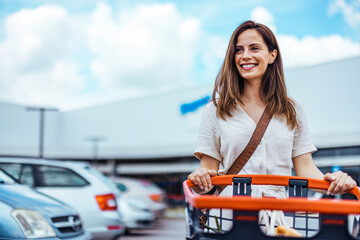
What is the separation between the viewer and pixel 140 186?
46.7 feet

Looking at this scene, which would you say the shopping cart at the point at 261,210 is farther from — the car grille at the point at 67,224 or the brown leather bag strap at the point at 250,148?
the car grille at the point at 67,224

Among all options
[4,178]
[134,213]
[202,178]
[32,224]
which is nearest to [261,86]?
[202,178]

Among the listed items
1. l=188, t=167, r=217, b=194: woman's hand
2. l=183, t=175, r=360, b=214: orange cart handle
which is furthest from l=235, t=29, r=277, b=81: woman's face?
l=183, t=175, r=360, b=214: orange cart handle

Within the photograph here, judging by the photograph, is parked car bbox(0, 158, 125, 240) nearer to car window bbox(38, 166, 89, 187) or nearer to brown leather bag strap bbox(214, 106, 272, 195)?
car window bbox(38, 166, 89, 187)

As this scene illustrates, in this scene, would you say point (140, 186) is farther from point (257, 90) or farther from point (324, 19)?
point (257, 90)

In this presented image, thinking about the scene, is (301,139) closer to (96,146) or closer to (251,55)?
(251,55)

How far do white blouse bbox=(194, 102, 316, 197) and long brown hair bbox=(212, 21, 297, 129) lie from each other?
0.04 m

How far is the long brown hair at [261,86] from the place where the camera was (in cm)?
235

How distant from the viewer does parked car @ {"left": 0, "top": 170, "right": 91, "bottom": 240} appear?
13.6 ft

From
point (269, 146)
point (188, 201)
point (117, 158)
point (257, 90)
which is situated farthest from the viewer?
point (117, 158)

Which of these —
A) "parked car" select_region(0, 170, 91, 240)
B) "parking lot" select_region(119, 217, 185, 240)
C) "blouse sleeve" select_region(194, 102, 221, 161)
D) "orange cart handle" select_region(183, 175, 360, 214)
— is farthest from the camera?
"parking lot" select_region(119, 217, 185, 240)

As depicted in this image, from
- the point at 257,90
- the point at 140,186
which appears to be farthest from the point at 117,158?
the point at 257,90

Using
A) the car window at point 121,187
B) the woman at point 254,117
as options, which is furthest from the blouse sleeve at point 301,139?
the car window at point 121,187

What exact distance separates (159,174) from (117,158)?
6272 mm
